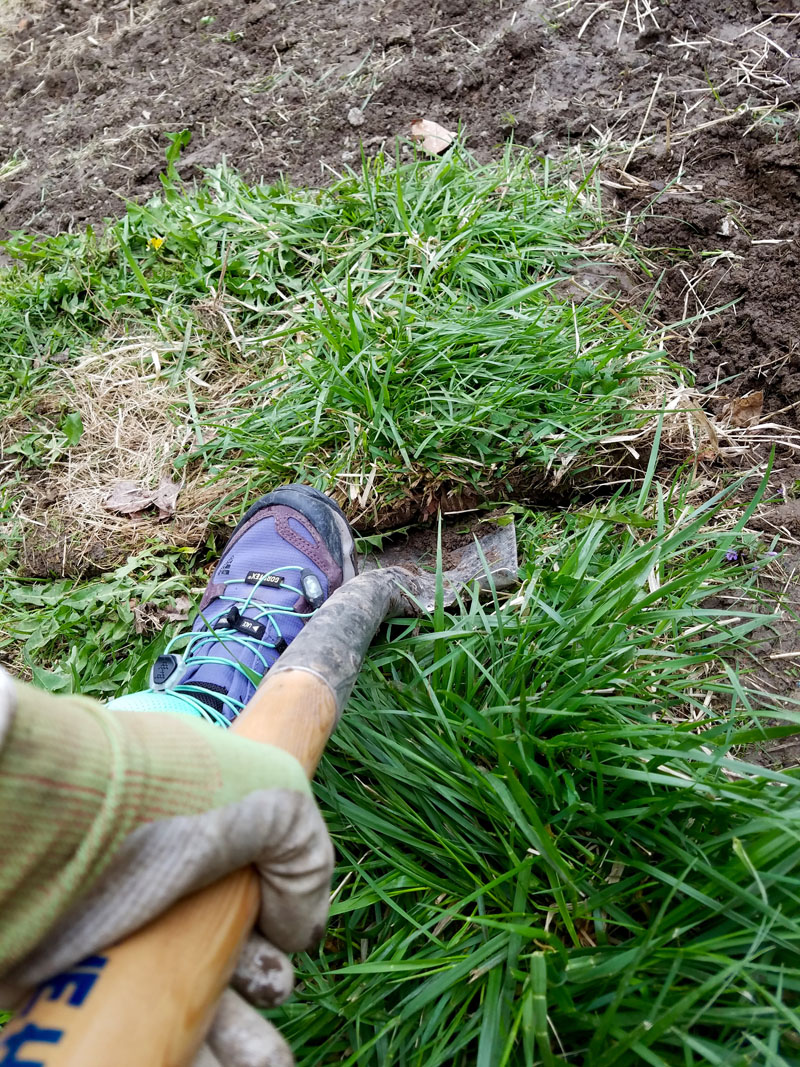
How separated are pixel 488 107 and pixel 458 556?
6.35 ft

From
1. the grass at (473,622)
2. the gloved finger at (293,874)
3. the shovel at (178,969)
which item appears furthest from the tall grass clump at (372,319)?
the gloved finger at (293,874)

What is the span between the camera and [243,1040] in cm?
79

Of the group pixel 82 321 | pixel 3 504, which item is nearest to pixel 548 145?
pixel 82 321

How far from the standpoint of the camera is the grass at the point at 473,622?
3.48ft

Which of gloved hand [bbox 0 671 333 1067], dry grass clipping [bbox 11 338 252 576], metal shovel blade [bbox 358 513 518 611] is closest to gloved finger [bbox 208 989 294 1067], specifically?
gloved hand [bbox 0 671 333 1067]

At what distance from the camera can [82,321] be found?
2.54 m

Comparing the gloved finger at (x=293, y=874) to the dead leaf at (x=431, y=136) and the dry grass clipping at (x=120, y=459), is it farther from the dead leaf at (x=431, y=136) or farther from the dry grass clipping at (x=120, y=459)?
the dead leaf at (x=431, y=136)

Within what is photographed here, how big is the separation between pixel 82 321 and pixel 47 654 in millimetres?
1346

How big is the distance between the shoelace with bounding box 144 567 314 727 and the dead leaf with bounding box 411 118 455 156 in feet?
5.91

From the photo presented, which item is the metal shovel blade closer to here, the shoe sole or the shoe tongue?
the shoe sole

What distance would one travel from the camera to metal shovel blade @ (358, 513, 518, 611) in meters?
1.69

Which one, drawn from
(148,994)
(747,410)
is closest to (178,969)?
(148,994)

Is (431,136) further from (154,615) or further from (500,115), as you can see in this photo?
(154,615)

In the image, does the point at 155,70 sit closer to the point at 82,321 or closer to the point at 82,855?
the point at 82,321
